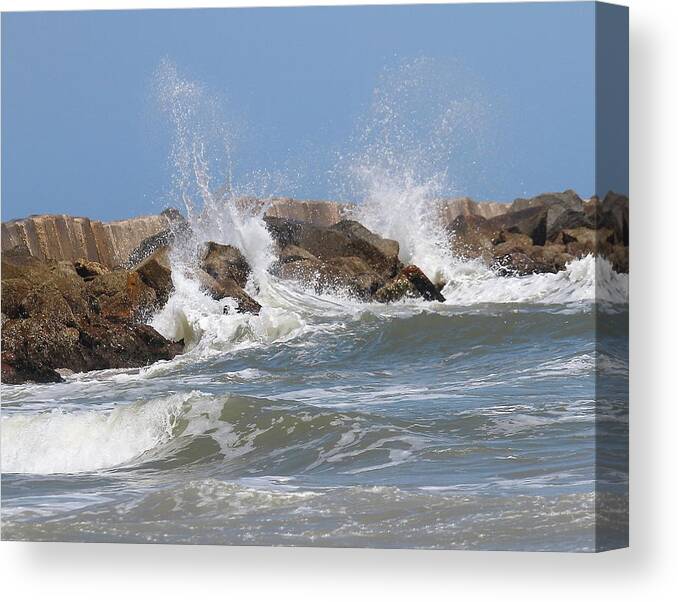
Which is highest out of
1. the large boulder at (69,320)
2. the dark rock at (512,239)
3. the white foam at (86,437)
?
the dark rock at (512,239)

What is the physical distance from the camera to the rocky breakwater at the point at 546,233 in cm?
777

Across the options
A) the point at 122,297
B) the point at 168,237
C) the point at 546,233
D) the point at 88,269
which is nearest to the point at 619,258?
the point at 546,233

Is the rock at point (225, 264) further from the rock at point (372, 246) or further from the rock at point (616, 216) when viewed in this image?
the rock at point (616, 216)

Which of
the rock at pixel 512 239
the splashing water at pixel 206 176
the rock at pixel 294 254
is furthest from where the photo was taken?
the rock at pixel 294 254

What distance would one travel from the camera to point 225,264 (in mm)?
8562

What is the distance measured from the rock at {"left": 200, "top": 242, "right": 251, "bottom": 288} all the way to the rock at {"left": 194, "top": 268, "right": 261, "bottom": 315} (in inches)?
0.8

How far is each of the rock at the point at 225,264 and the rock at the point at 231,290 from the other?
2cm

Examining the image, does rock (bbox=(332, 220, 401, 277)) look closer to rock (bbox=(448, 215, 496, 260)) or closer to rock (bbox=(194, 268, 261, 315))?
rock (bbox=(448, 215, 496, 260))

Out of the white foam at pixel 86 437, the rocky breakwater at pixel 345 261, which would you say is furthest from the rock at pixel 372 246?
the white foam at pixel 86 437

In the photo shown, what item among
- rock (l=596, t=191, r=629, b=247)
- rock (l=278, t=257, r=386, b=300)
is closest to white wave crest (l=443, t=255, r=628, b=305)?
rock (l=596, t=191, r=629, b=247)

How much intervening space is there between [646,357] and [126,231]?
9.05ft

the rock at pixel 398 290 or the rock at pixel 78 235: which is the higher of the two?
the rock at pixel 78 235

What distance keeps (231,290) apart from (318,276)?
488mm

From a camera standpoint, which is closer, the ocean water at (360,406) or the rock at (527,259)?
the ocean water at (360,406)
